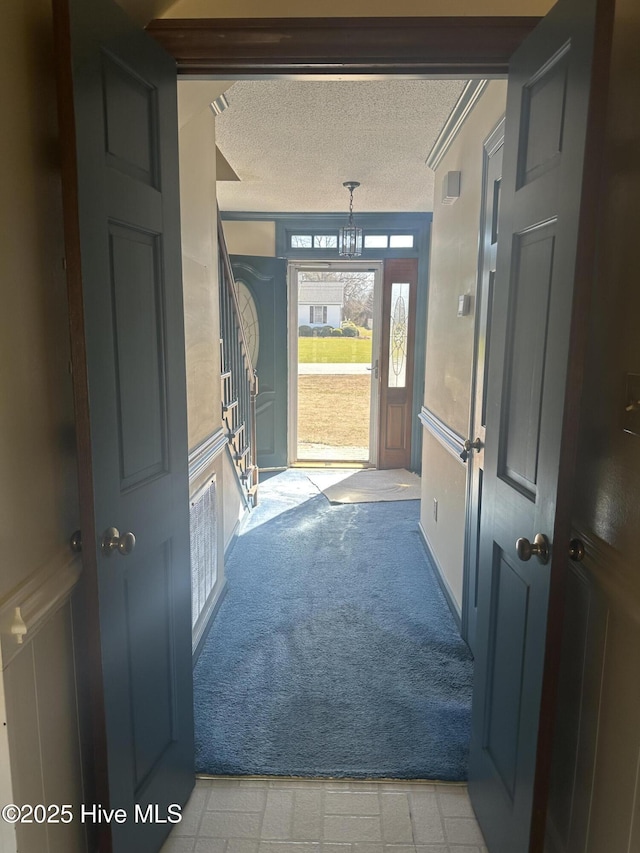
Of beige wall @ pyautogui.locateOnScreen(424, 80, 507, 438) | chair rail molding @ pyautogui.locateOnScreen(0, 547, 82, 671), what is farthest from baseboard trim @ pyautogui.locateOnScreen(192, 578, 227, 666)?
beige wall @ pyautogui.locateOnScreen(424, 80, 507, 438)

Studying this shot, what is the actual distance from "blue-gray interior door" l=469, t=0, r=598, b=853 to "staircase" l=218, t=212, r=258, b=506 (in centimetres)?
209

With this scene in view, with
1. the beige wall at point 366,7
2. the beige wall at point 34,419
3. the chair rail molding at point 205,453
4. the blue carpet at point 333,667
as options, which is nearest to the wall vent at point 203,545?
the chair rail molding at point 205,453

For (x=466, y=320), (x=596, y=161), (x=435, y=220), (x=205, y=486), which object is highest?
(x=435, y=220)

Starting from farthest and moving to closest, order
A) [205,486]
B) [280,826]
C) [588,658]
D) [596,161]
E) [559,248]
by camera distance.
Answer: [205,486]
[280,826]
[588,658]
[559,248]
[596,161]

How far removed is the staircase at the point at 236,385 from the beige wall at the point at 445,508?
1283mm

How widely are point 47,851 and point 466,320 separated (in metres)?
2.52

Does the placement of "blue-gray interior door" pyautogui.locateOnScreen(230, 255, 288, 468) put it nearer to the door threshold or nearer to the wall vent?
the door threshold

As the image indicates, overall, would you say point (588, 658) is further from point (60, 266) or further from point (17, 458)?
point (60, 266)

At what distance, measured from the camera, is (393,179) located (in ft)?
14.4

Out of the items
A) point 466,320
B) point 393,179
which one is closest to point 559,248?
point 466,320

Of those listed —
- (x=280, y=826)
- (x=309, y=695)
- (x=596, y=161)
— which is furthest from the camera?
(x=309, y=695)

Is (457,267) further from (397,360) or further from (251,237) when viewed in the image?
(251,237)

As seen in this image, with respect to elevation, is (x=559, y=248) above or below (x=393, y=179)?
below

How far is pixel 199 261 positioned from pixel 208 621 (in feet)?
5.67
